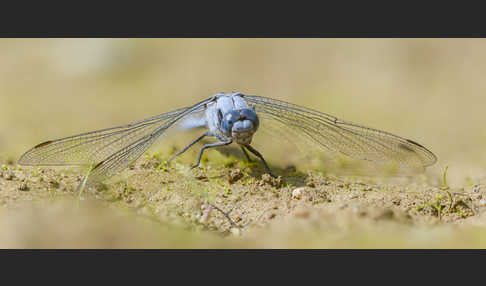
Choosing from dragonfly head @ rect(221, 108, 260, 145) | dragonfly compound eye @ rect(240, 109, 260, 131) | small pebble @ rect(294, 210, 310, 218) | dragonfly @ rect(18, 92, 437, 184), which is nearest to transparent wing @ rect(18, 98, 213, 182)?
dragonfly @ rect(18, 92, 437, 184)

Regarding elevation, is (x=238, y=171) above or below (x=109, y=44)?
below

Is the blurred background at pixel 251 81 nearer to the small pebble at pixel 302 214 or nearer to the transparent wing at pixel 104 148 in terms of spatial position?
the transparent wing at pixel 104 148

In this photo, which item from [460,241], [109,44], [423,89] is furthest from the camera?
[109,44]

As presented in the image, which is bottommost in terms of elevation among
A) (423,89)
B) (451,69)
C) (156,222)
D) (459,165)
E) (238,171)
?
(156,222)

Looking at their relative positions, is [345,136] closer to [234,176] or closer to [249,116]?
[249,116]

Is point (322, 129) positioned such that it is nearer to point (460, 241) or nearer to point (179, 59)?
point (460, 241)

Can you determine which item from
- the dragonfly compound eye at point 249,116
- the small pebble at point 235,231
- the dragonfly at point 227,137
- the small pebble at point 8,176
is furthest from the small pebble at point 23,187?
the dragonfly compound eye at point 249,116

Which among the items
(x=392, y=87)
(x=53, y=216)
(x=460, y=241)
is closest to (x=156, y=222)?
(x=53, y=216)

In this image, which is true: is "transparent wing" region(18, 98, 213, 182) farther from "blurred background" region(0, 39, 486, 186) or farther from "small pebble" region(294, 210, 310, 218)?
"blurred background" region(0, 39, 486, 186)
